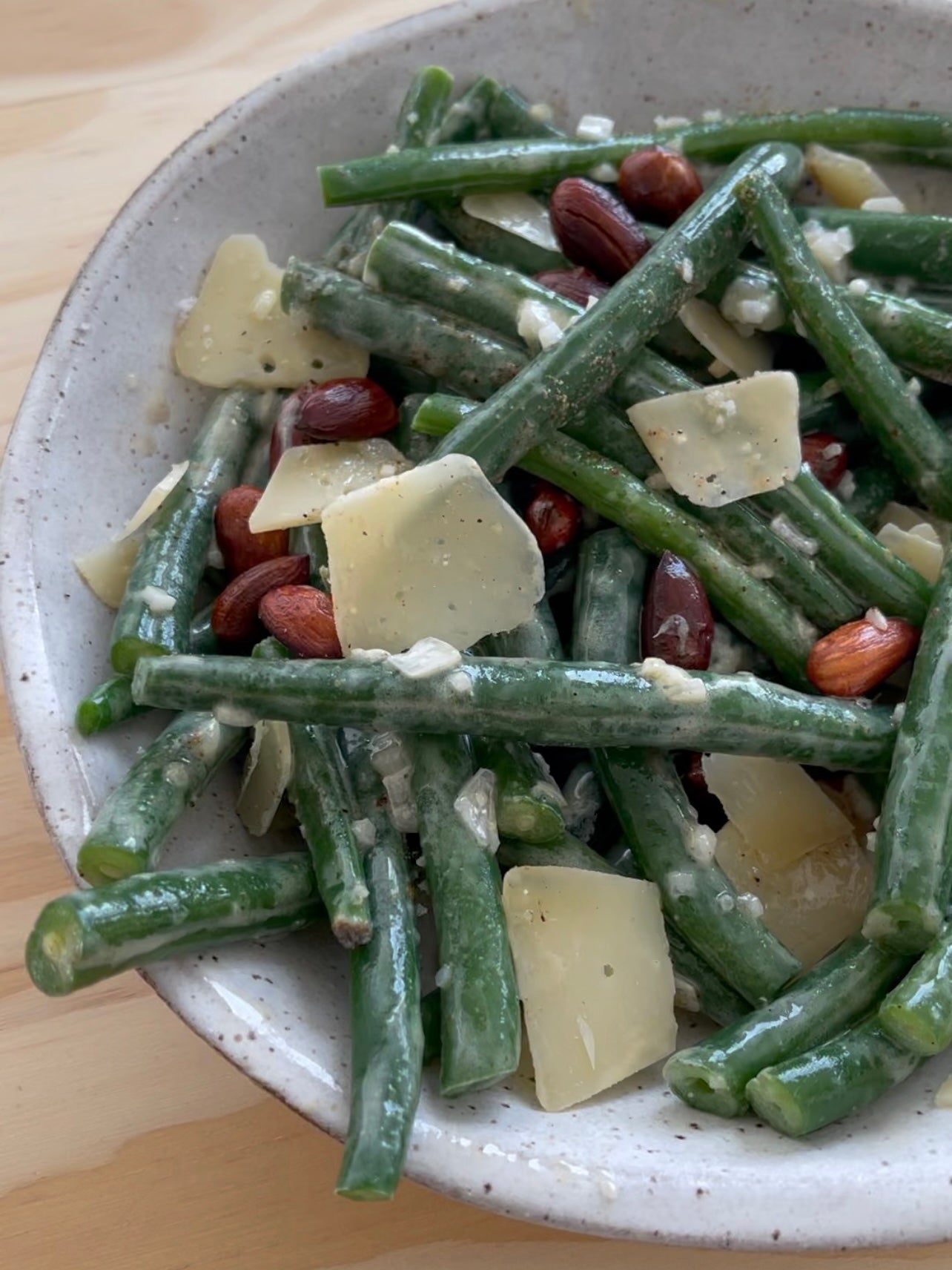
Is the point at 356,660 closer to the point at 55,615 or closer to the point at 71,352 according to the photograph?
the point at 55,615

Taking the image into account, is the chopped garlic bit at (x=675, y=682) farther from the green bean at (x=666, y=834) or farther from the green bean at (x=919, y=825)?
the green bean at (x=919, y=825)

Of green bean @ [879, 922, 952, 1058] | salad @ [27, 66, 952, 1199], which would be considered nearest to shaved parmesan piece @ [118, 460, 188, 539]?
salad @ [27, 66, 952, 1199]

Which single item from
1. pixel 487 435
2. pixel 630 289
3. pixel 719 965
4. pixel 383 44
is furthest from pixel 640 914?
pixel 383 44

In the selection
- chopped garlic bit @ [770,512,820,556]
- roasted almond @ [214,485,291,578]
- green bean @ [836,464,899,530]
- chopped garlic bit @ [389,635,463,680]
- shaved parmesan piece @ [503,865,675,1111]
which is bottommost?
shaved parmesan piece @ [503,865,675,1111]

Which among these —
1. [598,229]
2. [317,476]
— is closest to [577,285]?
[598,229]

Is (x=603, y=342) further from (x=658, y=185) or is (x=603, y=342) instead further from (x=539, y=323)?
(x=658, y=185)

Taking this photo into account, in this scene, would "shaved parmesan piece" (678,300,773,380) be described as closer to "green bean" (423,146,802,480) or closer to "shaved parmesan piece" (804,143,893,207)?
"green bean" (423,146,802,480)
